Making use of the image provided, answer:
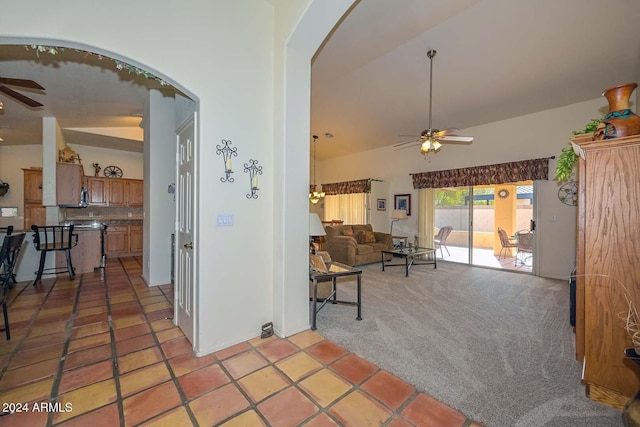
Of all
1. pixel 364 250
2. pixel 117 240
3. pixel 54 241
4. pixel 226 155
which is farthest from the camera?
pixel 117 240

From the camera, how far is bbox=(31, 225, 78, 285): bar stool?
4121 mm

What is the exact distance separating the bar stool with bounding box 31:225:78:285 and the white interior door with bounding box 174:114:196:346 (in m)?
3.11

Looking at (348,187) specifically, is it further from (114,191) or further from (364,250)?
(114,191)

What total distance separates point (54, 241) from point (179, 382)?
167 inches

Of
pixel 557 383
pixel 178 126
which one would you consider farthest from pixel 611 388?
pixel 178 126

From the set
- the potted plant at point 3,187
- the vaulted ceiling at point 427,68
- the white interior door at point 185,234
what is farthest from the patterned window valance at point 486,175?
the potted plant at point 3,187

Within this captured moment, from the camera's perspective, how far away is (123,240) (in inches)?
263

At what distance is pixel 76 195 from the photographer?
16.5ft

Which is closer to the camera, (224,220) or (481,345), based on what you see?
(224,220)

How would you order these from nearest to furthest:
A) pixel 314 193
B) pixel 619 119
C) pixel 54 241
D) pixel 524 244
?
1. pixel 619 119
2. pixel 54 241
3. pixel 524 244
4. pixel 314 193

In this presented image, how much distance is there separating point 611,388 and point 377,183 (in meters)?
6.31

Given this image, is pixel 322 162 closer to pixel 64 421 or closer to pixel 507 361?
pixel 507 361

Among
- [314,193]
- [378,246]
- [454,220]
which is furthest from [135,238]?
[454,220]

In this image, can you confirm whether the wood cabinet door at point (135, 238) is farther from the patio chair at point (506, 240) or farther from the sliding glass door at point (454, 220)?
the patio chair at point (506, 240)
